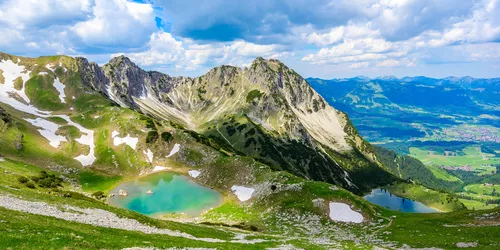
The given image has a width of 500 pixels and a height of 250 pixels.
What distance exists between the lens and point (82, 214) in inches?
1690

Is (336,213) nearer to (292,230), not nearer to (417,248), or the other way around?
(292,230)

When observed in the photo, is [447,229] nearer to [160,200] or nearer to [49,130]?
[160,200]

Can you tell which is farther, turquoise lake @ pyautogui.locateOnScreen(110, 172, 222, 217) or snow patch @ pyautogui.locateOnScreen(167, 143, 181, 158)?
snow patch @ pyautogui.locateOnScreen(167, 143, 181, 158)

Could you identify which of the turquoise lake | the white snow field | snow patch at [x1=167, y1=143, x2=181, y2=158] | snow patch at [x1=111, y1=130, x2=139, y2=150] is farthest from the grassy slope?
the white snow field

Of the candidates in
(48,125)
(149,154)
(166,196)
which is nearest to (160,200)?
(166,196)

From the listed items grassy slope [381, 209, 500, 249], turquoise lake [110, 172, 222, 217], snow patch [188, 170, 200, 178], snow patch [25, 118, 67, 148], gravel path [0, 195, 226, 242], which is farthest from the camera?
snow patch [25, 118, 67, 148]

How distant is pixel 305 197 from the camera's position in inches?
3349

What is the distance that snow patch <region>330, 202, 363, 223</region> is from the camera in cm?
7553

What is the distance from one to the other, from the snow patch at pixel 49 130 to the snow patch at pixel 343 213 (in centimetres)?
10860

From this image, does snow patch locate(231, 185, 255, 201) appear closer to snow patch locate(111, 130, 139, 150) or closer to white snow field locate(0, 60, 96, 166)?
snow patch locate(111, 130, 139, 150)

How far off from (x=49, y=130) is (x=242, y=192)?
95.6 meters

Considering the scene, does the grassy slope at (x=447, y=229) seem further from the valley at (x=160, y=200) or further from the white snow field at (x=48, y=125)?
the white snow field at (x=48, y=125)

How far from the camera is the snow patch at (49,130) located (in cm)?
12794

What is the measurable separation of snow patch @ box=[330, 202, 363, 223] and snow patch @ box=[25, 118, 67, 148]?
356 feet
